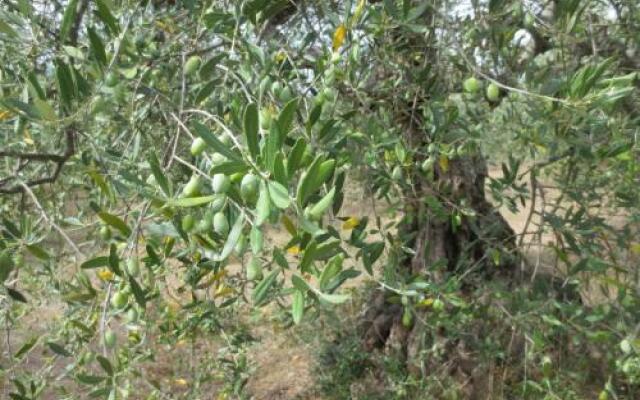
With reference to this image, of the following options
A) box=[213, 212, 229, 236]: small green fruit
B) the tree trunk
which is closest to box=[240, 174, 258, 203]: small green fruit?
box=[213, 212, 229, 236]: small green fruit

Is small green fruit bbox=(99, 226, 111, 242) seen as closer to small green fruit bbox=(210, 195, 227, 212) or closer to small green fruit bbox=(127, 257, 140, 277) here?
small green fruit bbox=(127, 257, 140, 277)

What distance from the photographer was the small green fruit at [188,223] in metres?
1.00

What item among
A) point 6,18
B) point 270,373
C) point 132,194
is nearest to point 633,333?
point 132,194

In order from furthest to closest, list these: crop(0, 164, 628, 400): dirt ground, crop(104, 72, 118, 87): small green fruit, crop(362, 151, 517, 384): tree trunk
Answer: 1. crop(0, 164, 628, 400): dirt ground
2. crop(362, 151, 517, 384): tree trunk
3. crop(104, 72, 118, 87): small green fruit

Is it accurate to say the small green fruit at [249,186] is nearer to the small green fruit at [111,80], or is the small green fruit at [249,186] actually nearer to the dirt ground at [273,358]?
the small green fruit at [111,80]

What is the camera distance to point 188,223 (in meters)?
1.00

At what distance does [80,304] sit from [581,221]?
1.71 metres

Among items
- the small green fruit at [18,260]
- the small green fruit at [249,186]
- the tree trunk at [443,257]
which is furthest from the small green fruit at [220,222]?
the tree trunk at [443,257]

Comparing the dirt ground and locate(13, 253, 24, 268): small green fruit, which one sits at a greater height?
locate(13, 253, 24, 268): small green fruit

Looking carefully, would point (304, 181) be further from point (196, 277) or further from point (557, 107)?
point (557, 107)

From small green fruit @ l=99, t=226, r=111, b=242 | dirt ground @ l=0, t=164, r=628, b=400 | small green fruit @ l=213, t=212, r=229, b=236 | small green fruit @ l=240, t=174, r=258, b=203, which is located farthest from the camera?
dirt ground @ l=0, t=164, r=628, b=400

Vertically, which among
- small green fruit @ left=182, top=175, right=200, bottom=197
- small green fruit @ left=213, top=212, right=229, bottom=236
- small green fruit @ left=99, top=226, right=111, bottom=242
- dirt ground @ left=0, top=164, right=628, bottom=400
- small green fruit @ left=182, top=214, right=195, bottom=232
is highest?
small green fruit @ left=182, top=175, right=200, bottom=197

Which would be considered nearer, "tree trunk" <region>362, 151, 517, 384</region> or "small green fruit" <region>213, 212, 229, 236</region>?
"small green fruit" <region>213, 212, 229, 236</region>

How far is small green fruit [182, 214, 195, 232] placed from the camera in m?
1.00
